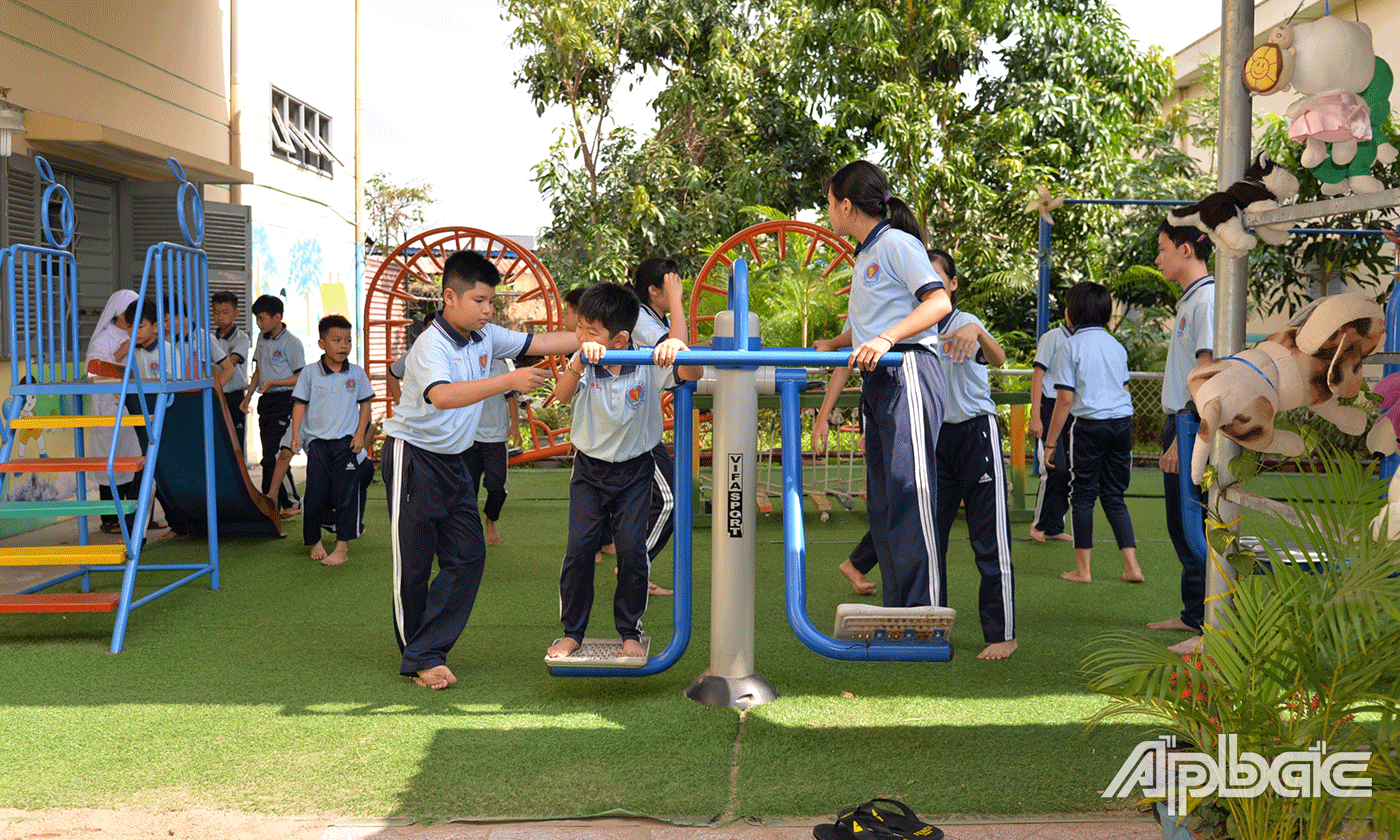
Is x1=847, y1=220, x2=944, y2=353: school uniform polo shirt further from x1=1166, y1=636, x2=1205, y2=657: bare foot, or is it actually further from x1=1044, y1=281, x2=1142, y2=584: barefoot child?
x1=1044, y1=281, x2=1142, y2=584: barefoot child

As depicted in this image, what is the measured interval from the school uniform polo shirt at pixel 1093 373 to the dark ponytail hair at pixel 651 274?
6.40 ft

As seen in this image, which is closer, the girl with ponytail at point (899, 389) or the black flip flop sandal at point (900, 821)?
the black flip flop sandal at point (900, 821)

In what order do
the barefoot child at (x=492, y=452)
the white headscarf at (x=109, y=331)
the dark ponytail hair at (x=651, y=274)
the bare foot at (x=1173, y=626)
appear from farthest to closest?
the white headscarf at (x=109, y=331) < the barefoot child at (x=492, y=452) < the dark ponytail hair at (x=651, y=274) < the bare foot at (x=1173, y=626)

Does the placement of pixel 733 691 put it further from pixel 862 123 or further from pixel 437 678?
pixel 862 123

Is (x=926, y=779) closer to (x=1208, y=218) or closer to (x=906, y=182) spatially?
(x=1208, y=218)

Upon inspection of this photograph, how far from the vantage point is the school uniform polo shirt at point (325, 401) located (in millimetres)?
6117

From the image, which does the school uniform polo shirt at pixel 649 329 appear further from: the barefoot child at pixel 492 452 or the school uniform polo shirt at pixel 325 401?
the school uniform polo shirt at pixel 325 401

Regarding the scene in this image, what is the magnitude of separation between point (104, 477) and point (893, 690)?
538cm

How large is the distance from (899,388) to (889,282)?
36cm

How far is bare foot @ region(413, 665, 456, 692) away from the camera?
3.73 meters

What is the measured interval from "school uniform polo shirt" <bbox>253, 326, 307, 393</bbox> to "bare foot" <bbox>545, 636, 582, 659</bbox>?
4.20m

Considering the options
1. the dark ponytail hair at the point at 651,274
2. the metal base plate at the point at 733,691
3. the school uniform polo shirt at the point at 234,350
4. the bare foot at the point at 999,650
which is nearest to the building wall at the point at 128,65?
the school uniform polo shirt at the point at 234,350

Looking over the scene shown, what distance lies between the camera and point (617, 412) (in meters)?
3.75

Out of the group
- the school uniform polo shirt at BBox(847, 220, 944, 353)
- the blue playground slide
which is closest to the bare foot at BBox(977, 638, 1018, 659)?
the school uniform polo shirt at BBox(847, 220, 944, 353)
